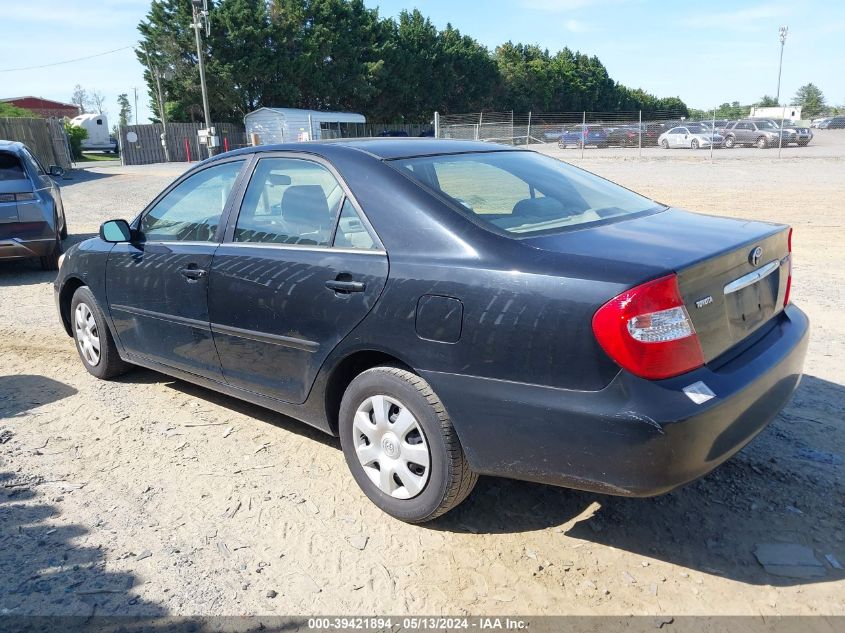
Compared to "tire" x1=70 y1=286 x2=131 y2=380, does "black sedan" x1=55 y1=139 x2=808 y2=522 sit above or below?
above

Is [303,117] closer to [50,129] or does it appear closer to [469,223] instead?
[50,129]

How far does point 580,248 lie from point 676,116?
104 metres

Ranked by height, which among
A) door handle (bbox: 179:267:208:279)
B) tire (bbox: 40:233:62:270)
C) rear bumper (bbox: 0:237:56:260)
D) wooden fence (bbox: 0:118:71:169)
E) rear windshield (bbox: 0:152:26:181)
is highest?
wooden fence (bbox: 0:118:71:169)

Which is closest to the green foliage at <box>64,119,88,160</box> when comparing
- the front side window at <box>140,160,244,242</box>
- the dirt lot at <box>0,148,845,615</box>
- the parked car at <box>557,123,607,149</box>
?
the parked car at <box>557,123,607,149</box>

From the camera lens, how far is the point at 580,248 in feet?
9.00

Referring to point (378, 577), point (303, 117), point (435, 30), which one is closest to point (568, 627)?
point (378, 577)

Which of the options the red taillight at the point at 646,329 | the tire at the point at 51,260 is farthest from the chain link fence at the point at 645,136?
the red taillight at the point at 646,329

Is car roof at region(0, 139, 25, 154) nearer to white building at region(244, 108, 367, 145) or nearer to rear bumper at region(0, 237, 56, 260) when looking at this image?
rear bumper at region(0, 237, 56, 260)

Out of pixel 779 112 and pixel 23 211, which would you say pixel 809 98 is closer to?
pixel 779 112

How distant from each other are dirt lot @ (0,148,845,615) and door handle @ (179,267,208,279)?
973 millimetres

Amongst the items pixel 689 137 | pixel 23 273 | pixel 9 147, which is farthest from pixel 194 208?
pixel 689 137

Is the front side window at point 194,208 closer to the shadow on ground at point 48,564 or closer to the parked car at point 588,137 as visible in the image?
the shadow on ground at point 48,564

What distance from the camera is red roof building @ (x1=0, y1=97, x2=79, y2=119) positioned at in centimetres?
7238

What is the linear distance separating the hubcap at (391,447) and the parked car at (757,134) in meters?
33.9
